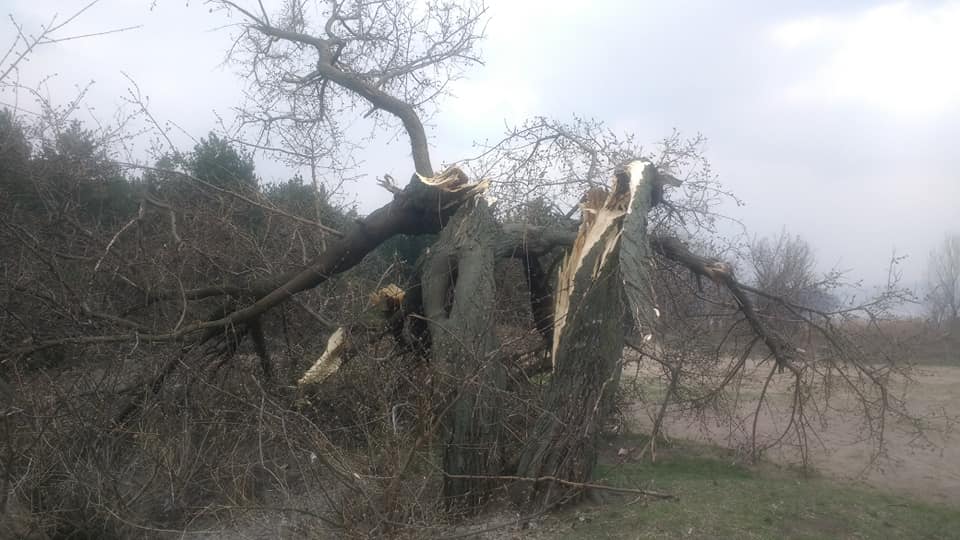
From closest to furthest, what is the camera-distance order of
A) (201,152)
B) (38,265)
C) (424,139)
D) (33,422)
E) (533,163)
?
(33,422)
(38,265)
(533,163)
(424,139)
(201,152)

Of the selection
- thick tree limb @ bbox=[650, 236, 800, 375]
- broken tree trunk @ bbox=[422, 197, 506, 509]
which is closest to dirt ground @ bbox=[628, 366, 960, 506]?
thick tree limb @ bbox=[650, 236, 800, 375]

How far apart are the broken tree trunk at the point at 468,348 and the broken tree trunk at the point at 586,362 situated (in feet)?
0.99

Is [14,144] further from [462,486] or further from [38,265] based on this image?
[462,486]

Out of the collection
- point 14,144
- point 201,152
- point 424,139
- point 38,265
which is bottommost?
point 38,265

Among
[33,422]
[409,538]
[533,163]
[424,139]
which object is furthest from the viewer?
[424,139]

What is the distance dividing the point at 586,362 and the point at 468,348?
30.1 inches

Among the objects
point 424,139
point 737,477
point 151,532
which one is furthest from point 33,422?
point 737,477

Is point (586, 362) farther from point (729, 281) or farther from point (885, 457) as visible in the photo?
point (885, 457)

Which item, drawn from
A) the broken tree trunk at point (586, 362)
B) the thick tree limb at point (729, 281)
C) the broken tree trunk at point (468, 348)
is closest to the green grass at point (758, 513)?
the broken tree trunk at point (586, 362)

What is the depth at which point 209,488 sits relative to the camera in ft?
17.1

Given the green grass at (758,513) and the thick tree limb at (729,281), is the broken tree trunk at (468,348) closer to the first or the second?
the green grass at (758,513)

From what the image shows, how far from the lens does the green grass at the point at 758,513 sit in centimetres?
479

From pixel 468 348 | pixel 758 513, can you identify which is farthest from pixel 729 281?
pixel 468 348

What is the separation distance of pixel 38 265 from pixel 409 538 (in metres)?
4.00
